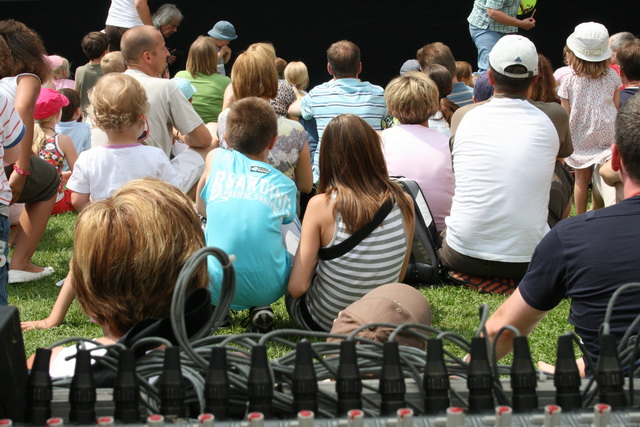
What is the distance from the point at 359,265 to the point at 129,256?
2.26 meters

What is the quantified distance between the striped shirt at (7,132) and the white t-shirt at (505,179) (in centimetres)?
245

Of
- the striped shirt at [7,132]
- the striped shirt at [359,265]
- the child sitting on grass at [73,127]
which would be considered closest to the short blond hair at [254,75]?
the striped shirt at [359,265]

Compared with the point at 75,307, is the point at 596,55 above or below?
above

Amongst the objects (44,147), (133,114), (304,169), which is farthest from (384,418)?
(44,147)

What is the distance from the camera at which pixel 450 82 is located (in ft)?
22.9

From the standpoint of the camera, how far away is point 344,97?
20.6 feet

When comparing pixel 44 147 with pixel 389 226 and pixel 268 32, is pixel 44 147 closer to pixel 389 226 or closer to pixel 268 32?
pixel 389 226

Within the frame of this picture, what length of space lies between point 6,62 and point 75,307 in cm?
140

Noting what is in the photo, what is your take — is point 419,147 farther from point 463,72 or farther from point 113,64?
point 463,72

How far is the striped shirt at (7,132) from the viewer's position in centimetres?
357

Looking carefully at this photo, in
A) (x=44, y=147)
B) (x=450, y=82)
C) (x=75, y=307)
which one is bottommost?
(x=75, y=307)

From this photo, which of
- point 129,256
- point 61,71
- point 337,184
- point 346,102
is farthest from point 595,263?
point 61,71

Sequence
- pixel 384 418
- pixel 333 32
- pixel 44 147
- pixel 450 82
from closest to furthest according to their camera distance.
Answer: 1. pixel 384 418
2. pixel 44 147
3. pixel 450 82
4. pixel 333 32

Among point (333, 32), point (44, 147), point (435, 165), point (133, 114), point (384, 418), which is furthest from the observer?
point (333, 32)
